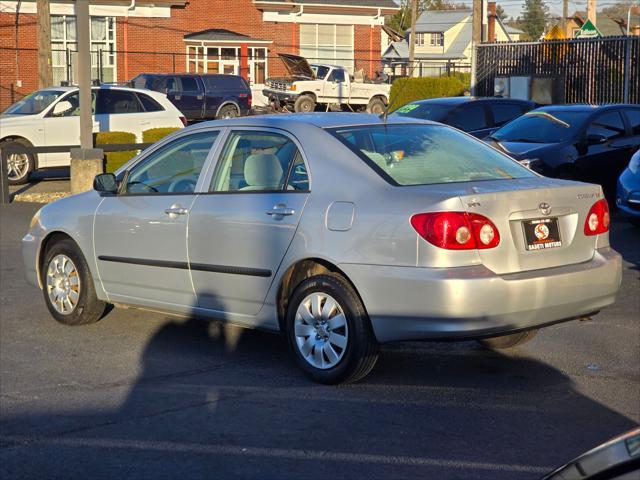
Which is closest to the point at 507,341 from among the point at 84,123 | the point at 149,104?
the point at 84,123

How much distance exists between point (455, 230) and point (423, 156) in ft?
3.25

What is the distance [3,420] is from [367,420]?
2048mm

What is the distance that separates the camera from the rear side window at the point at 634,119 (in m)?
16.1

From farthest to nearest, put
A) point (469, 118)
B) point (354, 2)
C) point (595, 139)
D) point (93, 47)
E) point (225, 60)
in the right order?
point (354, 2) < point (225, 60) < point (93, 47) < point (469, 118) < point (595, 139)

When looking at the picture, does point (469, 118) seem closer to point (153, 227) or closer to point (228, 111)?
point (153, 227)

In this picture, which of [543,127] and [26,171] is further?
[26,171]

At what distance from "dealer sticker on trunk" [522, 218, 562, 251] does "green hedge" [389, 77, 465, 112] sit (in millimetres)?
24939

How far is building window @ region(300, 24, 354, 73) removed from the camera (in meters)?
51.0

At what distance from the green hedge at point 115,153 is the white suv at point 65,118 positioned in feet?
5.30

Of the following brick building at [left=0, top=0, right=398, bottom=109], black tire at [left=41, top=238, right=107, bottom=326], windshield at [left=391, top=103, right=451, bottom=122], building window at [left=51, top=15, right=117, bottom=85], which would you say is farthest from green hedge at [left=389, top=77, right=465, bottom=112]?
black tire at [left=41, top=238, right=107, bottom=326]

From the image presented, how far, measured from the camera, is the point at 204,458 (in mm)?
5289

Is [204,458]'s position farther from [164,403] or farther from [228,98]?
[228,98]

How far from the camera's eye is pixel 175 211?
736cm

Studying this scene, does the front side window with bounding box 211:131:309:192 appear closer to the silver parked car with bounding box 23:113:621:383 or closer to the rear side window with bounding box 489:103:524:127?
the silver parked car with bounding box 23:113:621:383
